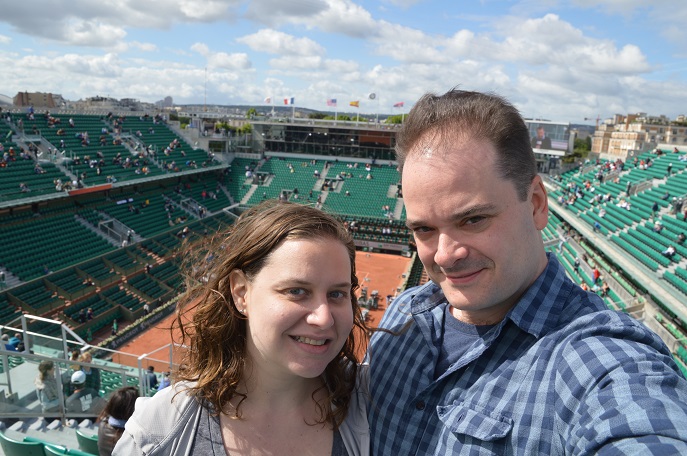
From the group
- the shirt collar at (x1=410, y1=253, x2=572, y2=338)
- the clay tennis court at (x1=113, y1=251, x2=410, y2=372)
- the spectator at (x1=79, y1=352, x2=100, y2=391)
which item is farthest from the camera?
the clay tennis court at (x1=113, y1=251, x2=410, y2=372)

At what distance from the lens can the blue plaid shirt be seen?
1.22 m

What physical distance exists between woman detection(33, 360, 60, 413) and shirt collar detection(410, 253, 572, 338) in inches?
291

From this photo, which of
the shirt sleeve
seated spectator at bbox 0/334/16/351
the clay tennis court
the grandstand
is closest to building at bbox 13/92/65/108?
the grandstand

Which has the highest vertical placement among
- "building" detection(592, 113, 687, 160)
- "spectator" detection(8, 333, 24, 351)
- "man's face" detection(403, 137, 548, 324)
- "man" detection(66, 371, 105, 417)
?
"building" detection(592, 113, 687, 160)

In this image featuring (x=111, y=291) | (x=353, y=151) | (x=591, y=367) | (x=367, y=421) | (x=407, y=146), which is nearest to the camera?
(x=591, y=367)

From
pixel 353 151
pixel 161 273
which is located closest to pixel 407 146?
pixel 161 273

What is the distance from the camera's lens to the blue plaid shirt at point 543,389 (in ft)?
4.00

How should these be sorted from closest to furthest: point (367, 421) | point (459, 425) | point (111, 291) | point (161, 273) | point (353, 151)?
point (459, 425), point (367, 421), point (111, 291), point (161, 273), point (353, 151)

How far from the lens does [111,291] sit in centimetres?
1938

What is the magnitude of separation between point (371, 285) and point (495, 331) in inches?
954

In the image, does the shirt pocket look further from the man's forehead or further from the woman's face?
the man's forehead

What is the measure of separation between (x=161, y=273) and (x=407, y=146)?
22363 mm

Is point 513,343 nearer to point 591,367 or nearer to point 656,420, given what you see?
point 591,367

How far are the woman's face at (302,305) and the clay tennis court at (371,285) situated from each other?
907cm
